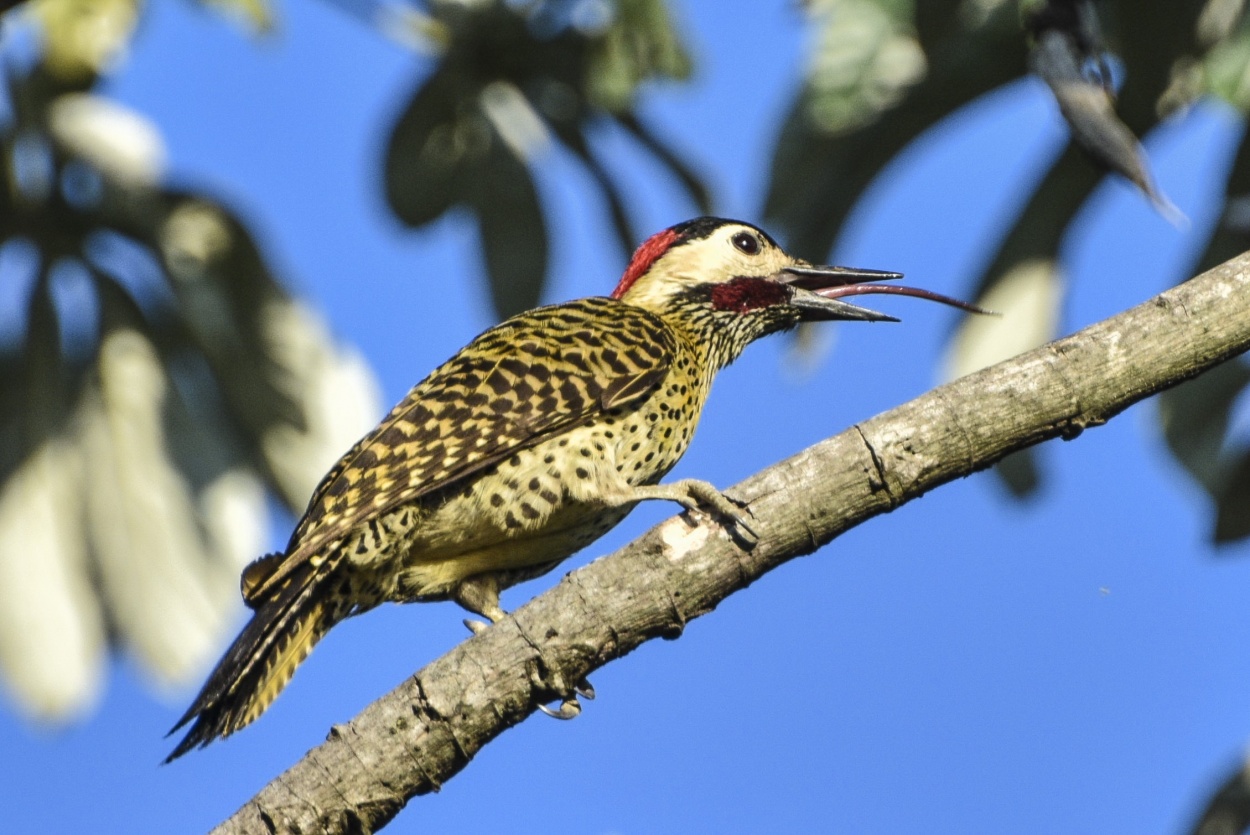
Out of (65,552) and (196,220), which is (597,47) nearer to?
(196,220)

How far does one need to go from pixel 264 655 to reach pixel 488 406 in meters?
0.89

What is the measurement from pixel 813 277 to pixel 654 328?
0.54 m

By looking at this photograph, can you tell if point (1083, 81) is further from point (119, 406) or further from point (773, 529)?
point (119, 406)

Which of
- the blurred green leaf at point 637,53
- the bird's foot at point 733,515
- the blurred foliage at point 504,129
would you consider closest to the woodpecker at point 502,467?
the bird's foot at point 733,515

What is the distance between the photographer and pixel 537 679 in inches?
124

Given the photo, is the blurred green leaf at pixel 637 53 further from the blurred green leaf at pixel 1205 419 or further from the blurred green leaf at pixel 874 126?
the blurred green leaf at pixel 1205 419

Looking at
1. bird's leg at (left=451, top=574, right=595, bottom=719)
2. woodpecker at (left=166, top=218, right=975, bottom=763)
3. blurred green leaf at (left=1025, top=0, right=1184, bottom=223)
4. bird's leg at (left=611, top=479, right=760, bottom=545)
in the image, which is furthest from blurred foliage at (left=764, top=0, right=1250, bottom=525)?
bird's leg at (left=451, top=574, right=595, bottom=719)

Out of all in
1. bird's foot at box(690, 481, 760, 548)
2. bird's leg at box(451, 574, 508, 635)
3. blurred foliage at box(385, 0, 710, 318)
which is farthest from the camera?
blurred foliage at box(385, 0, 710, 318)

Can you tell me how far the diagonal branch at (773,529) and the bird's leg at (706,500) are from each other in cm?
3

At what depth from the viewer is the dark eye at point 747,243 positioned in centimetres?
498

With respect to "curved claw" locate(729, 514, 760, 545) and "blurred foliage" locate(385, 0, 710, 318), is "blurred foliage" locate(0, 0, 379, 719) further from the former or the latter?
"curved claw" locate(729, 514, 760, 545)

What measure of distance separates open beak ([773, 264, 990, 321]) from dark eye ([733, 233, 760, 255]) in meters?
0.12

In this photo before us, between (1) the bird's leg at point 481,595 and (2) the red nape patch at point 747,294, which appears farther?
(2) the red nape patch at point 747,294

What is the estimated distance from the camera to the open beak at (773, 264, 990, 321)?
4664 mm
